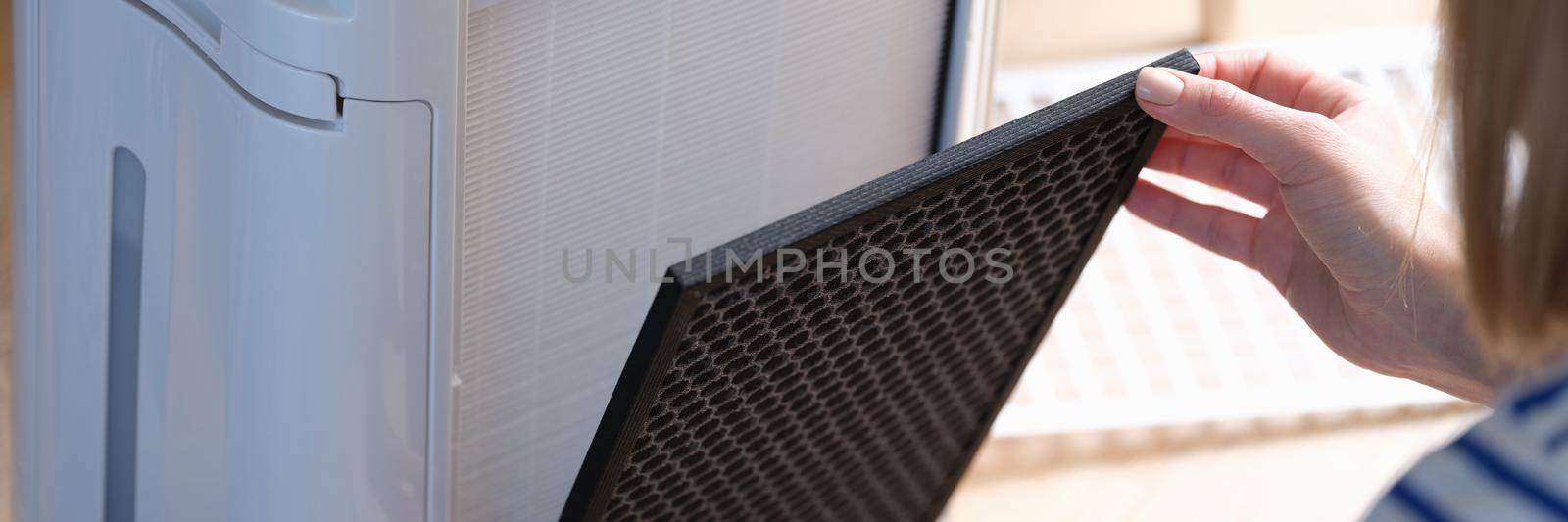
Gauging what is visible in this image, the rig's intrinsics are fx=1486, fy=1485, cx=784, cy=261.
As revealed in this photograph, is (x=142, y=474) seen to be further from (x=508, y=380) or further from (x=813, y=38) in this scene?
(x=813, y=38)

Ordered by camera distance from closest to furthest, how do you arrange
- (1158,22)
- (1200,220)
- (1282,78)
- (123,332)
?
(123,332) → (1282,78) → (1200,220) → (1158,22)

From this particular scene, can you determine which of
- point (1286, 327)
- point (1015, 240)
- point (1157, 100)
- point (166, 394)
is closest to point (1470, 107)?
point (1157, 100)

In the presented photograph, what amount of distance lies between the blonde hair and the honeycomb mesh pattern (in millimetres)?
270

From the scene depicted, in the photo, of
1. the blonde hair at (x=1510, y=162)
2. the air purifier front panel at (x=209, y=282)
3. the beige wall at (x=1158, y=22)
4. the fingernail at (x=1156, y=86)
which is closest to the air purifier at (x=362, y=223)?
the air purifier front panel at (x=209, y=282)

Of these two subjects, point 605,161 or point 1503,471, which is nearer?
point 1503,471

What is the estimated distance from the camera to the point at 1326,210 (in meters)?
0.86

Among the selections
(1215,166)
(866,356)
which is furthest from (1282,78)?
(866,356)

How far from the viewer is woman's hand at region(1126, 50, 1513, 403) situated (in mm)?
826

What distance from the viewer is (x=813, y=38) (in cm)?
90

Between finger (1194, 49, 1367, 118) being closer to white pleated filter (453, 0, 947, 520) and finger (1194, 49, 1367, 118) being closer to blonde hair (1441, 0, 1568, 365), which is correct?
white pleated filter (453, 0, 947, 520)

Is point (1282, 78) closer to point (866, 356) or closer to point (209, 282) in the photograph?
point (866, 356)

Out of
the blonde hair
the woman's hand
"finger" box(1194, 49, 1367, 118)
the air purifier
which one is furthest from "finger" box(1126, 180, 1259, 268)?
the blonde hair

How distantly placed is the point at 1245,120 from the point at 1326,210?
9cm

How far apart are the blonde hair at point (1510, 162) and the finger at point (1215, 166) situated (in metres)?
0.48
